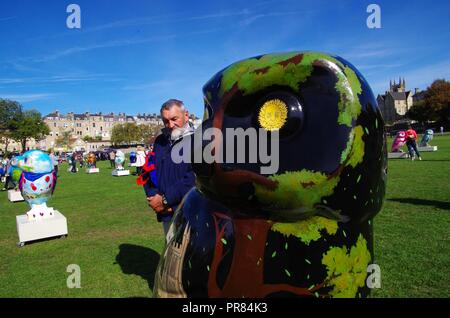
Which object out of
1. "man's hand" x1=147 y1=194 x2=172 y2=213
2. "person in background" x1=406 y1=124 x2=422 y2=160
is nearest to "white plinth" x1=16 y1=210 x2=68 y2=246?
"man's hand" x1=147 y1=194 x2=172 y2=213

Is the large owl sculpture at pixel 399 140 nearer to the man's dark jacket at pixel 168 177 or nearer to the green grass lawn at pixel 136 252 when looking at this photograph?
the green grass lawn at pixel 136 252

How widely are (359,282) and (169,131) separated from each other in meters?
1.98

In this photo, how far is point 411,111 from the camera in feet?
220

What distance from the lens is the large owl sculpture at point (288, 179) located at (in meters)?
1.18

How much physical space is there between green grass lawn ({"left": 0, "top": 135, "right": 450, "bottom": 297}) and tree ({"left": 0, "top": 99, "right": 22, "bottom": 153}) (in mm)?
70066

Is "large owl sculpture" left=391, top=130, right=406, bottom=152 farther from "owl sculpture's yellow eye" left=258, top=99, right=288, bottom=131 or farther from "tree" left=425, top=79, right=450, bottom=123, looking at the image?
"tree" left=425, top=79, right=450, bottom=123

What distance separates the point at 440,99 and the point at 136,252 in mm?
69086

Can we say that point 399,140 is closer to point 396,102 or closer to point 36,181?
point 36,181

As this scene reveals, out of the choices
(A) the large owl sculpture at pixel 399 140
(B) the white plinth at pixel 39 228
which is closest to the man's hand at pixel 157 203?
(B) the white plinth at pixel 39 228

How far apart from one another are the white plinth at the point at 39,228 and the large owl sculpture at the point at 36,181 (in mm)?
305

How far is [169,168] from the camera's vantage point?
2713mm

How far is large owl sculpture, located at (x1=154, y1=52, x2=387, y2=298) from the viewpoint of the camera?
118 cm

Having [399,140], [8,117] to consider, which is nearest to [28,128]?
[8,117]

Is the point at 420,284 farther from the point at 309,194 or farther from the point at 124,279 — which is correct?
the point at 124,279
